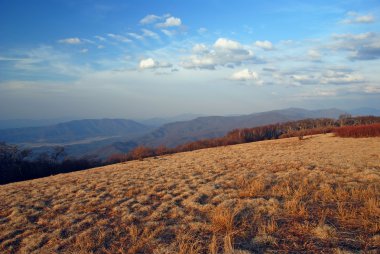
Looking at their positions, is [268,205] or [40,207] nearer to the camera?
[268,205]

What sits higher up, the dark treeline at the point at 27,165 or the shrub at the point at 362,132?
the shrub at the point at 362,132

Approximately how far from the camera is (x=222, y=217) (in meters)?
6.98

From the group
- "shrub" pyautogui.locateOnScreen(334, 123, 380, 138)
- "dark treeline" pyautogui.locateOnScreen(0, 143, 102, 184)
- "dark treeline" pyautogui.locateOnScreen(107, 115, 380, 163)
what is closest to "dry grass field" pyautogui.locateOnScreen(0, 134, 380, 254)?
"shrub" pyautogui.locateOnScreen(334, 123, 380, 138)

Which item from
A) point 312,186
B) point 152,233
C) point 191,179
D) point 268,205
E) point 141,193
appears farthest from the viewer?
point 191,179

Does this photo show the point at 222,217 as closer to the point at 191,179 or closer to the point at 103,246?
the point at 103,246

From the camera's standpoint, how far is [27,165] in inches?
1683

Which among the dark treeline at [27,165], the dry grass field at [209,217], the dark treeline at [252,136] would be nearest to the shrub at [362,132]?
the dark treeline at [252,136]

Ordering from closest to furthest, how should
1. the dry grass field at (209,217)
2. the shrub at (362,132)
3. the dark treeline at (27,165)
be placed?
the dry grass field at (209,217) < the shrub at (362,132) < the dark treeline at (27,165)

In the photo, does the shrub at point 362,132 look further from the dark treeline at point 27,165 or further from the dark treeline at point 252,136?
the dark treeline at point 27,165

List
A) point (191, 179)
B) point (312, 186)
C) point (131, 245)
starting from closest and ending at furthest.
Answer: point (131, 245)
point (312, 186)
point (191, 179)

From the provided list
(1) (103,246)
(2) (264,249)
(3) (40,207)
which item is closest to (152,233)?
(1) (103,246)

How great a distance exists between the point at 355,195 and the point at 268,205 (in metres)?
3.02

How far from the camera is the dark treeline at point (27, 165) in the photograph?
126ft

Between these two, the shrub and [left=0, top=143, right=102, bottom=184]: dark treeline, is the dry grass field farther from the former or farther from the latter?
[left=0, top=143, right=102, bottom=184]: dark treeline
